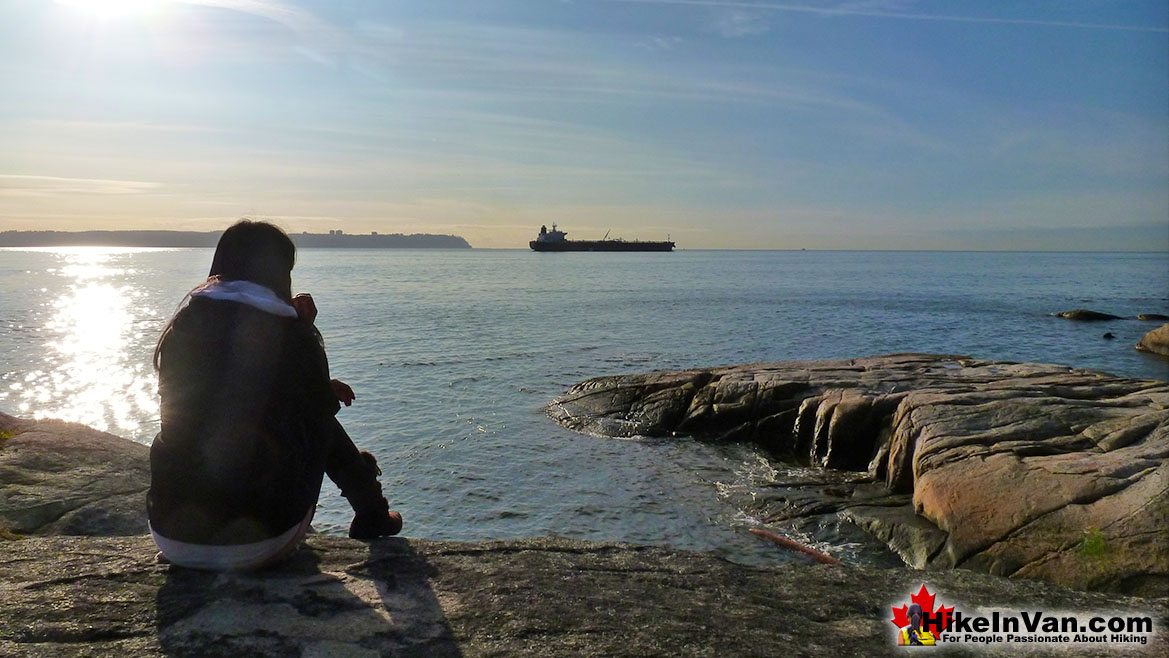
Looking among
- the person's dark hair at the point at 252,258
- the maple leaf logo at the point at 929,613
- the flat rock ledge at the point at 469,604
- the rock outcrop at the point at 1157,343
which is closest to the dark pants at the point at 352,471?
the flat rock ledge at the point at 469,604

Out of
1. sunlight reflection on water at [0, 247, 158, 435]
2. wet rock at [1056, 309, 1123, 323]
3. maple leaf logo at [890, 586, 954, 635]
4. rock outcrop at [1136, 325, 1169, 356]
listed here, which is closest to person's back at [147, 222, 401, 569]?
maple leaf logo at [890, 586, 954, 635]

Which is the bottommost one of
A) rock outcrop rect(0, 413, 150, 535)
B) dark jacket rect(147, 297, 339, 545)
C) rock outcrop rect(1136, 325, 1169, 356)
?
rock outcrop rect(1136, 325, 1169, 356)

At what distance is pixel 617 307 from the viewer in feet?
131

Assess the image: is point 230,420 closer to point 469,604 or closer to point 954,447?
point 469,604

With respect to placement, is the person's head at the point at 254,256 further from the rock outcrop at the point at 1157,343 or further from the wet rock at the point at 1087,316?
the wet rock at the point at 1087,316

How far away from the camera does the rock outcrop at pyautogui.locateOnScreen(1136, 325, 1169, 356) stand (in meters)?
25.8

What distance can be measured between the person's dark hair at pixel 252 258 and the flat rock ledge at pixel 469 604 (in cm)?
111

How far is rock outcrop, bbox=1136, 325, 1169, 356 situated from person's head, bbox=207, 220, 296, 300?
31.5 m

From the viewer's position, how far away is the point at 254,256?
3418mm

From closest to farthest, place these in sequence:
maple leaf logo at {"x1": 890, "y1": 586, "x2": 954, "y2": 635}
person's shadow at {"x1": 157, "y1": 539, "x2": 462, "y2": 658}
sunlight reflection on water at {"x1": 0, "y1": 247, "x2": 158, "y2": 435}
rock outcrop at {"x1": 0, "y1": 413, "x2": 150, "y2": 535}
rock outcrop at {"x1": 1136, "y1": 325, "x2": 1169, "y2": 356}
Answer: person's shadow at {"x1": 157, "y1": 539, "x2": 462, "y2": 658} < maple leaf logo at {"x1": 890, "y1": 586, "x2": 954, "y2": 635} < rock outcrop at {"x1": 0, "y1": 413, "x2": 150, "y2": 535} < sunlight reflection on water at {"x1": 0, "y1": 247, "x2": 158, "y2": 435} < rock outcrop at {"x1": 1136, "y1": 325, "x2": 1169, "y2": 356}

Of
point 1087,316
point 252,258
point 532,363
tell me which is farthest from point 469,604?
point 1087,316

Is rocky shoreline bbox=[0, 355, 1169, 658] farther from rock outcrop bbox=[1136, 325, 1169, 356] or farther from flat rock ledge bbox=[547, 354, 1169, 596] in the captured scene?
rock outcrop bbox=[1136, 325, 1169, 356]

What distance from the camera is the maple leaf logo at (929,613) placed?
3.24 meters

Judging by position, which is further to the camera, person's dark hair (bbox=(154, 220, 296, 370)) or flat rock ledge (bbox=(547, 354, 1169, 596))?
flat rock ledge (bbox=(547, 354, 1169, 596))
